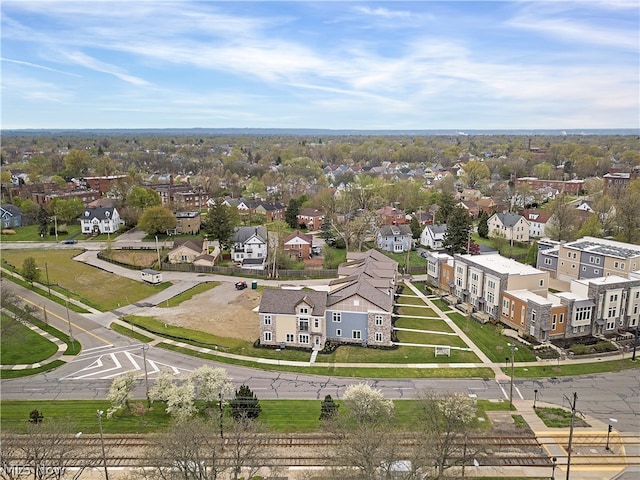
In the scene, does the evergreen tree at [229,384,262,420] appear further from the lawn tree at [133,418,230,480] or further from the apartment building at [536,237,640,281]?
the apartment building at [536,237,640,281]

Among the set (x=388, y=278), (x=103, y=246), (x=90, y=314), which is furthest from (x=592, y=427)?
(x=103, y=246)

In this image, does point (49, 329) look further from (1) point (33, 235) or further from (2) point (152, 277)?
(1) point (33, 235)

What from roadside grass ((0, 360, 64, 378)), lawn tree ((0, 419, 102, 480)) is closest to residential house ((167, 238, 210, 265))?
roadside grass ((0, 360, 64, 378))

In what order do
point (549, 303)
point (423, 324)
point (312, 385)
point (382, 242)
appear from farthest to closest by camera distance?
point (382, 242) → point (423, 324) → point (549, 303) → point (312, 385)

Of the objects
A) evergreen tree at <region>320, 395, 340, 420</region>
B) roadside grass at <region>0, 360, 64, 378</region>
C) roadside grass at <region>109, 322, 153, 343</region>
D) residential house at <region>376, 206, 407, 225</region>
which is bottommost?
roadside grass at <region>0, 360, 64, 378</region>

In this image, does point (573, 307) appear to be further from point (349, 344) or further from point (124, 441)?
point (124, 441)

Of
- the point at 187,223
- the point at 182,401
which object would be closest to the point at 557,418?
the point at 182,401

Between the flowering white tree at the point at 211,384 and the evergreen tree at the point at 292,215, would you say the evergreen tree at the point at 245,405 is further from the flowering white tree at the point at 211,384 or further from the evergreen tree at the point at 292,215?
the evergreen tree at the point at 292,215
